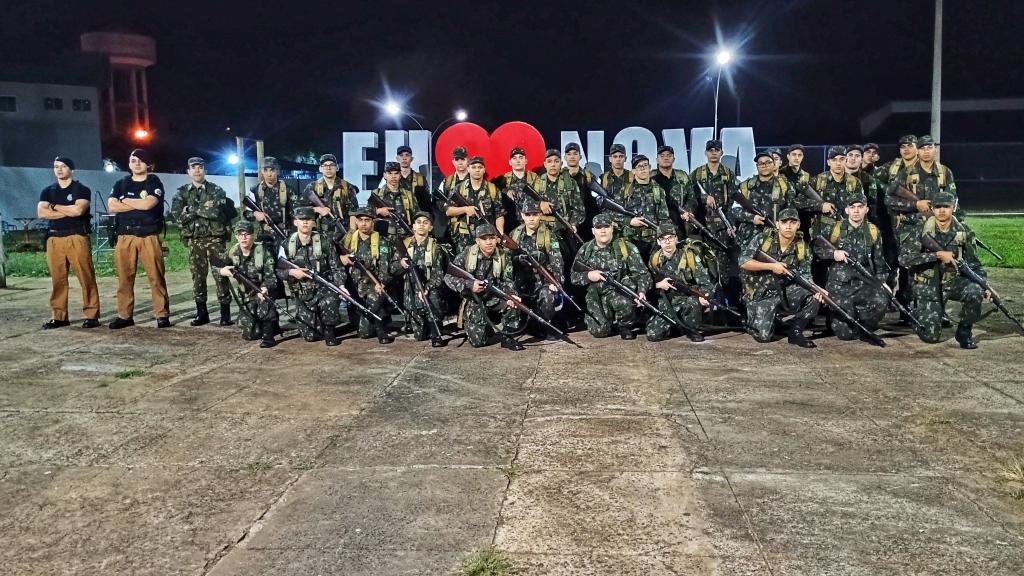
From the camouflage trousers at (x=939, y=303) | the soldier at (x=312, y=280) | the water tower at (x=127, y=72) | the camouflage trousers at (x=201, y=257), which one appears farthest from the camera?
the water tower at (x=127, y=72)

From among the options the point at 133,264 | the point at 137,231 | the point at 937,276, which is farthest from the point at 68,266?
the point at 937,276

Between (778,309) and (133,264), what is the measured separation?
6804 millimetres

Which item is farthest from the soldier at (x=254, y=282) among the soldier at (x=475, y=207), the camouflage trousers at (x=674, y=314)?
the camouflage trousers at (x=674, y=314)

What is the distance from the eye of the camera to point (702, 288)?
25.3 ft

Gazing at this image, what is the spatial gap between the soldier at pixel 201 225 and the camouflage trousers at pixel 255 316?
893 mm

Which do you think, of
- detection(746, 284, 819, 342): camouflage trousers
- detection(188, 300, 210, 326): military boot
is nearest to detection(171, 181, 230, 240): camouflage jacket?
detection(188, 300, 210, 326): military boot

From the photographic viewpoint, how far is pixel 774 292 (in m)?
7.59

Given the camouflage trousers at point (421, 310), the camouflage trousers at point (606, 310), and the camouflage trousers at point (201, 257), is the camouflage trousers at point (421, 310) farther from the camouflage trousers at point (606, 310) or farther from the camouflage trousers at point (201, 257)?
the camouflage trousers at point (201, 257)

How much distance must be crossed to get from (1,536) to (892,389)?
5491 mm

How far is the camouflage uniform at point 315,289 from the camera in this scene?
25.5 feet

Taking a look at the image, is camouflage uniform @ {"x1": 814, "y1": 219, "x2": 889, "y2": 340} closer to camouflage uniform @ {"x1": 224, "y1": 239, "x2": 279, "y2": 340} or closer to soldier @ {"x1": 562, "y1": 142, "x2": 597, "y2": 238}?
soldier @ {"x1": 562, "y1": 142, "x2": 597, "y2": 238}

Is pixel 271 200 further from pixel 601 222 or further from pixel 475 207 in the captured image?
pixel 601 222

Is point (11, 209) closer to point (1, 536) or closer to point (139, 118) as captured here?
point (1, 536)

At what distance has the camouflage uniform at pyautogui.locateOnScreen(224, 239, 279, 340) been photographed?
7684 millimetres
